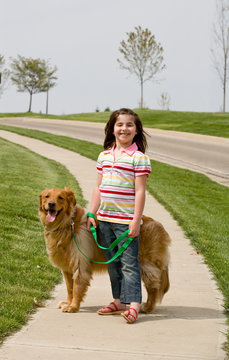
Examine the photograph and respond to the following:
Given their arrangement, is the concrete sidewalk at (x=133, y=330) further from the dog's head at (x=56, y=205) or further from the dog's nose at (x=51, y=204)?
the dog's nose at (x=51, y=204)

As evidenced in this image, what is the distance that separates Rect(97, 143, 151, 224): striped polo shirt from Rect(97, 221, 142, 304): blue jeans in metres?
0.10

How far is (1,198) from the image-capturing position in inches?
446

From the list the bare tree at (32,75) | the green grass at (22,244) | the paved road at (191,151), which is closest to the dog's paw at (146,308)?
the green grass at (22,244)

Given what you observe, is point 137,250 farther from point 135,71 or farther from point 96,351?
point 135,71

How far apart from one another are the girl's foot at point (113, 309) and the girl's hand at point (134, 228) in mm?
821

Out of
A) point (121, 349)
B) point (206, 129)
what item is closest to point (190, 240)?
point (121, 349)

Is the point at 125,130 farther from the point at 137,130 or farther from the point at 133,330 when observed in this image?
the point at 133,330

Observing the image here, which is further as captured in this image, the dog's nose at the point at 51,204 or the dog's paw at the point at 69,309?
the dog's paw at the point at 69,309

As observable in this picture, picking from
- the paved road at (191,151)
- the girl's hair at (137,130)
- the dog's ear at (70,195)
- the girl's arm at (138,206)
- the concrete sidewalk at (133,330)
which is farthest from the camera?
the paved road at (191,151)

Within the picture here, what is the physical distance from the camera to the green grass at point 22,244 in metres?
5.34

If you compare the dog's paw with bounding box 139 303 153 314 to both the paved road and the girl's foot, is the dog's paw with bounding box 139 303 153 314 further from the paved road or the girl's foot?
the paved road

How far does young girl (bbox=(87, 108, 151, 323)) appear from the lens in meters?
5.04

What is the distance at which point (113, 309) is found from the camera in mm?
5352

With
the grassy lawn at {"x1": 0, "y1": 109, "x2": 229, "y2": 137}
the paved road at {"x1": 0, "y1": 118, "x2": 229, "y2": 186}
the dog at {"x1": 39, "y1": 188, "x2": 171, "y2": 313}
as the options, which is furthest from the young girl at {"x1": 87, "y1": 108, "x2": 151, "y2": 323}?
the grassy lawn at {"x1": 0, "y1": 109, "x2": 229, "y2": 137}
